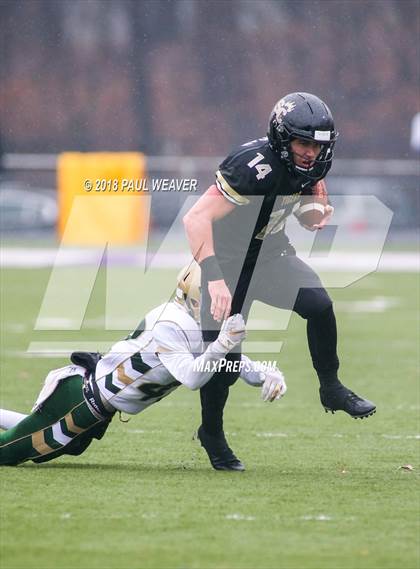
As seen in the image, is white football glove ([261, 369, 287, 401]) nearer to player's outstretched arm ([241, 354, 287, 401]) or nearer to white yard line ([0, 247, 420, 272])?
player's outstretched arm ([241, 354, 287, 401])

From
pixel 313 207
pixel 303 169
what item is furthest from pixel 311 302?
pixel 303 169

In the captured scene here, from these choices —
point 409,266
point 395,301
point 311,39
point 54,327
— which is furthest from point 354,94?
point 54,327

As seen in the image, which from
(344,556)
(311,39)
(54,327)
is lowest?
(311,39)

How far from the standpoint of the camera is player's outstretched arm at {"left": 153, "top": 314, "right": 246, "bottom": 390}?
4.93 m

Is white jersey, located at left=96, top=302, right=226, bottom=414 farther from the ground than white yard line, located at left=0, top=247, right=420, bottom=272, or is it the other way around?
white jersey, located at left=96, top=302, right=226, bottom=414

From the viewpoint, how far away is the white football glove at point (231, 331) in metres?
4.91

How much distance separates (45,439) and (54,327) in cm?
609

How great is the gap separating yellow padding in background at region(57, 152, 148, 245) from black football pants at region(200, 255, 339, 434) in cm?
1530

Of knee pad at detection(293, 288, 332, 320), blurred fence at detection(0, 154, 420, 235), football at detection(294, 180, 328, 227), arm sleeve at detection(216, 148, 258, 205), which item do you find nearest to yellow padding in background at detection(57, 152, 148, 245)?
blurred fence at detection(0, 154, 420, 235)

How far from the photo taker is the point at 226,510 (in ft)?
14.1

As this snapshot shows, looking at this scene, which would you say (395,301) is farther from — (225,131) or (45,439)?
(225,131)

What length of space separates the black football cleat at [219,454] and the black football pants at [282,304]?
0.03m

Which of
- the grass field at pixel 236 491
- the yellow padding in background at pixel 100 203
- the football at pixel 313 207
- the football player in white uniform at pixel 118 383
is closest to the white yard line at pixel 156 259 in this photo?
the yellow padding in background at pixel 100 203

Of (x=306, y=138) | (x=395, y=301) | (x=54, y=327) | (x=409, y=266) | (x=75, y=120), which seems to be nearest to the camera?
(x=306, y=138)
